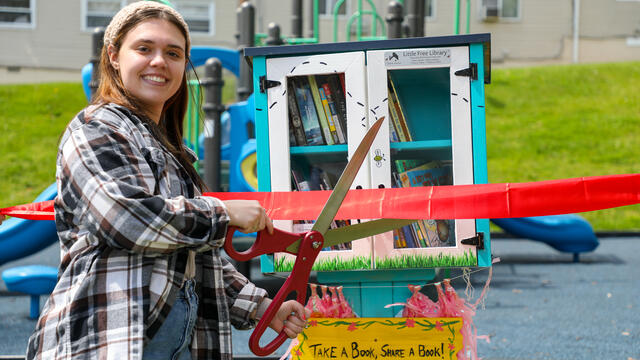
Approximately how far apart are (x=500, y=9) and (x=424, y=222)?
16938 millimetres

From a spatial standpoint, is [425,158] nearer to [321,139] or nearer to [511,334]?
[321,139]

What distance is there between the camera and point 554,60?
18.1m

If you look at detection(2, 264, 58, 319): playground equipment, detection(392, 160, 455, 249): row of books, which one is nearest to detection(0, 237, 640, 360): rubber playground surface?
detection(2, 264, 58, 319): playground equipment

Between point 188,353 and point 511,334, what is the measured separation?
3551mm

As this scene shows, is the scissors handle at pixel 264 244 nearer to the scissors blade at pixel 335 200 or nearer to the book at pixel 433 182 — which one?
the scissors blade at pixel 335 200

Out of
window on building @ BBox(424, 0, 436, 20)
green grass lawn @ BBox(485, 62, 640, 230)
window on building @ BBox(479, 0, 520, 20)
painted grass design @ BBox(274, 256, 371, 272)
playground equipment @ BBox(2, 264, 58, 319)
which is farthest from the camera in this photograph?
window on building @ BBox(479, 0, 520, 20)

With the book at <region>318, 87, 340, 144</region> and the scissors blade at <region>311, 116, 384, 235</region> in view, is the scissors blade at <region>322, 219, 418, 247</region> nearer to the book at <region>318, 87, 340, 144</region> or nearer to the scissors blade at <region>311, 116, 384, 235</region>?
the scissors blade at <region>311, 116, 384, 235</region>

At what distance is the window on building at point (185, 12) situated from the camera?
16.9 meters

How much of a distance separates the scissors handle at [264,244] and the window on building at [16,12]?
16866 millimetres

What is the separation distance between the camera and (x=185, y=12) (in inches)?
676

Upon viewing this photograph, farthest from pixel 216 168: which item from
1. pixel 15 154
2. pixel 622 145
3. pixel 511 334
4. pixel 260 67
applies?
pixel 622 145

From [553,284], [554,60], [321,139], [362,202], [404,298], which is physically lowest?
[553,284]

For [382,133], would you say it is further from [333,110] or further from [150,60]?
[150,60]

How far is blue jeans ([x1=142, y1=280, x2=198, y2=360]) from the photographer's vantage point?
5.03ft
